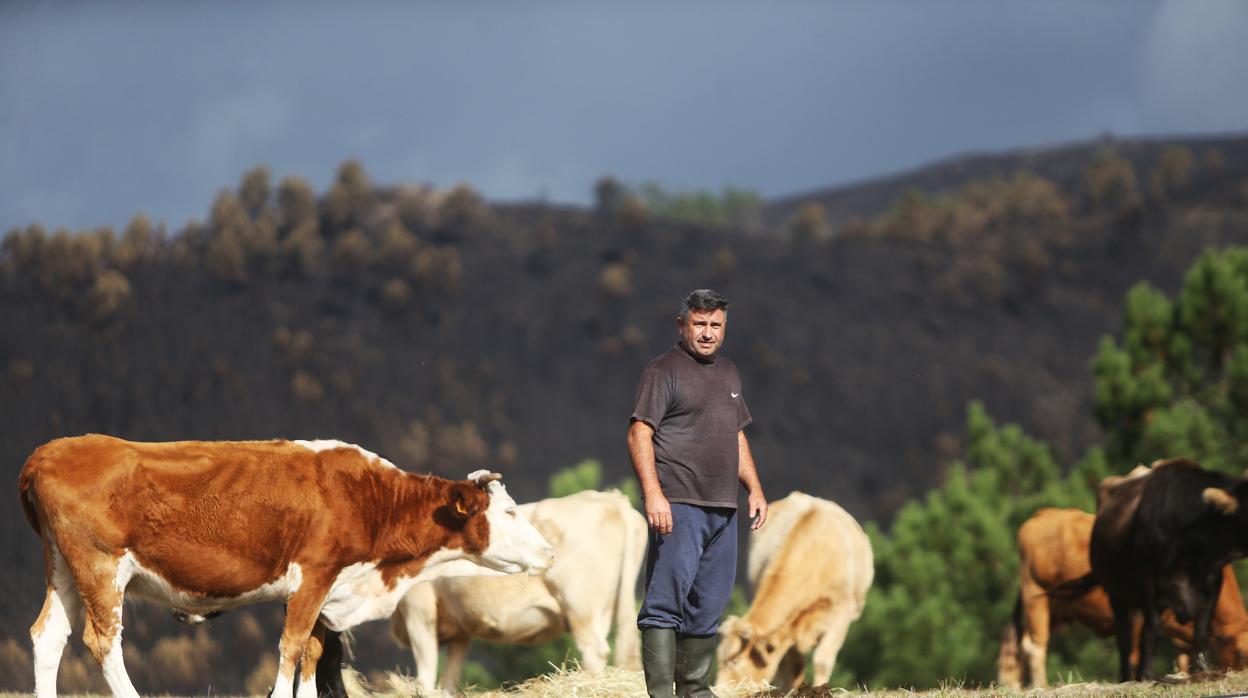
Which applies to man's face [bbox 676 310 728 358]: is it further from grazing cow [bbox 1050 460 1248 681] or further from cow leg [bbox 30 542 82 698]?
grazing cow [bbox 1050 460 1248 681]

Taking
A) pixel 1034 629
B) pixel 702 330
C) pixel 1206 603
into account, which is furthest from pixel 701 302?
pixel 1034 629

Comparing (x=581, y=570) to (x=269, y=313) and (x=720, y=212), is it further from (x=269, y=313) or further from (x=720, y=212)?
(x=720, y=212)

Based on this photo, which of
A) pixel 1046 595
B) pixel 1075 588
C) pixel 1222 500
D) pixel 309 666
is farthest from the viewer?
pixel 1046 595

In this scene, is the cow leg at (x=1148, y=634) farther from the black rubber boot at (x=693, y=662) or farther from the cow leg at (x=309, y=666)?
the cow leg at (x=309, y=666)

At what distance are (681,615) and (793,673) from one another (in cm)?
548

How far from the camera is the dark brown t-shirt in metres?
6.70

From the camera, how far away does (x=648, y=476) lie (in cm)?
652

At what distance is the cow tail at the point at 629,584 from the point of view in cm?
1143

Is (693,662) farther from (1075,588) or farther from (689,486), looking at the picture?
(1075,588)

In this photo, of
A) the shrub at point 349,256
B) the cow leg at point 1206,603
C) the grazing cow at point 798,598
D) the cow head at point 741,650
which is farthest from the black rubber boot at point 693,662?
the shrub at point 349,256

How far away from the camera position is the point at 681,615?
674 centimetres

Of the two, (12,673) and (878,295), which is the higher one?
(878,295)

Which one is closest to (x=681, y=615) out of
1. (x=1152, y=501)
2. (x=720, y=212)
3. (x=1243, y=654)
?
(x=1152, y=501)

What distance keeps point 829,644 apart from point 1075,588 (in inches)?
110
